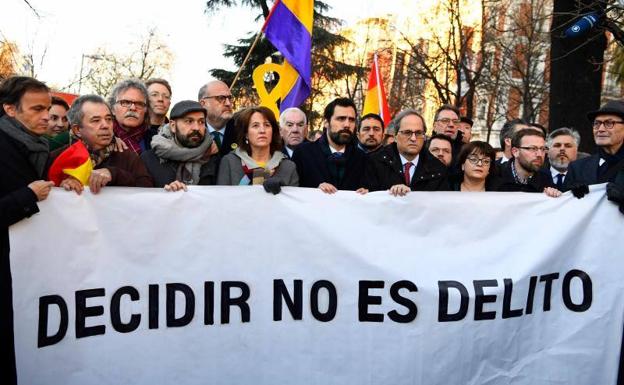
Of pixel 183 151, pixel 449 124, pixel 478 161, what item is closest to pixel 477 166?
pixel 478 161

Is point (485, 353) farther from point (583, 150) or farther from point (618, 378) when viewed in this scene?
point (583, 150)

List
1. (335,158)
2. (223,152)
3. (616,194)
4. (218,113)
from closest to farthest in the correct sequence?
(616,194) → (335,158) → (223,152) → (218,113)

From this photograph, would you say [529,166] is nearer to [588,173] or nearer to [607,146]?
[588,173]

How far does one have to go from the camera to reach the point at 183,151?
4.60 metres

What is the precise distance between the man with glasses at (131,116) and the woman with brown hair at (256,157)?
2.68 ft

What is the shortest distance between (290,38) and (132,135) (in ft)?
8.54

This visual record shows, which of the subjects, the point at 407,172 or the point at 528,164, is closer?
the point at 407,172

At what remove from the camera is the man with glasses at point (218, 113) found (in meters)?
A: 5.62

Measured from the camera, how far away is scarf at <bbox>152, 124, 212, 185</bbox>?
15.1 feet

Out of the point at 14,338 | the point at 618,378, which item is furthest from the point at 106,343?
the point at 618,378

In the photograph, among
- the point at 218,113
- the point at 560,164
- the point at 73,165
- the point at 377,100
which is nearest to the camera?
the point at 73,165

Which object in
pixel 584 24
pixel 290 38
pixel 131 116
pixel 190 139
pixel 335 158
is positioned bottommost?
pixel 335 158

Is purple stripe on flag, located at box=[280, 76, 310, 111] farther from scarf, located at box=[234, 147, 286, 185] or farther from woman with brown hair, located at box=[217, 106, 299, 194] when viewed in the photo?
scarf, located at box=[234, 147, 286, 185]

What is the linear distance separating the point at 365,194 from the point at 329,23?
1724cm
